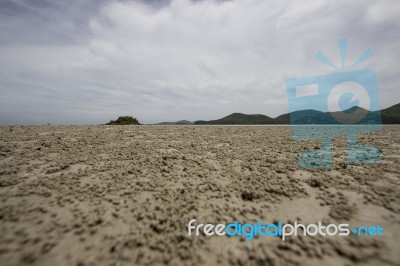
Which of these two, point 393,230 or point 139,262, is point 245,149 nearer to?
point 393,230

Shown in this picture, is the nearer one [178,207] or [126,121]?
[178,207]

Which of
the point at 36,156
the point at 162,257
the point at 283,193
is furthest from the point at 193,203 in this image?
the point at 36,156

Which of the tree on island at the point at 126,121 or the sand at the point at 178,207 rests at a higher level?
the tree on island at the point at 126,121

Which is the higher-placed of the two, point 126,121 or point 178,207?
point 126,121

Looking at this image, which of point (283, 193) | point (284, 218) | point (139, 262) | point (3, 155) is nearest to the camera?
point (139, 262)

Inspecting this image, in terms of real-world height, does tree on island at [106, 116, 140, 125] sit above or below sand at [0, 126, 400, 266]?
above

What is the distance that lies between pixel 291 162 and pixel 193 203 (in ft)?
11.4

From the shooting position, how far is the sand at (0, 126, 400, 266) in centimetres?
236

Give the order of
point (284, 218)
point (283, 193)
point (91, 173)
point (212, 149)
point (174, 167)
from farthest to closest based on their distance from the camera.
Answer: point (212, 149) → point (174, 167) → point (91, 173) → point (283, 193) → point (284, 218)

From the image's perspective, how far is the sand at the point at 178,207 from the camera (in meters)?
2.36

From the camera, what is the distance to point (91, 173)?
454 cm

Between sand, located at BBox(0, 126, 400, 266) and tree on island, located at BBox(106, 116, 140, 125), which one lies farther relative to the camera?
tree on island, located at BBox(106, 116, 140, 125)

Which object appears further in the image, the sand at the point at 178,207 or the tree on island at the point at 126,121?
the tree on island at the point at 126,121

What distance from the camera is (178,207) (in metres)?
3.30
